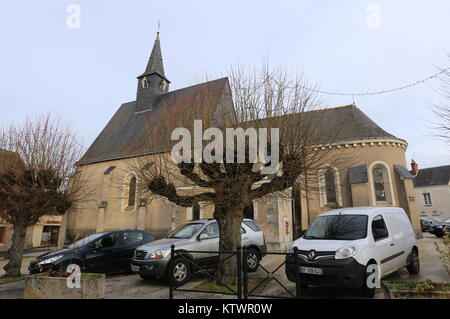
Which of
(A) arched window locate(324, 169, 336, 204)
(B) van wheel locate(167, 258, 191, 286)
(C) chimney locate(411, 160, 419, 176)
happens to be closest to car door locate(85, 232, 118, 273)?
(B) van wheel locate(167, 258, 191, 286)

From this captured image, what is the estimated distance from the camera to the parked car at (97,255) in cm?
734

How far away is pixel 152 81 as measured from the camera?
24.4 metres

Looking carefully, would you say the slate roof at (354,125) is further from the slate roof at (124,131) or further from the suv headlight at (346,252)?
the suv headlight at (346,252)

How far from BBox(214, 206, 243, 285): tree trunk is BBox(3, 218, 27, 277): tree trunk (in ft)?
19.9

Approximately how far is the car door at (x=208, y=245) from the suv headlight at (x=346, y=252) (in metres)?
3.19

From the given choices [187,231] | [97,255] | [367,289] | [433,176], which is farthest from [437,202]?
[97,255]

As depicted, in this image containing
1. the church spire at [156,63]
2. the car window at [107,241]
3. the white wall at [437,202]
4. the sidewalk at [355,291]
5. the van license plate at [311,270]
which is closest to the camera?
the van license plate at [311,270]

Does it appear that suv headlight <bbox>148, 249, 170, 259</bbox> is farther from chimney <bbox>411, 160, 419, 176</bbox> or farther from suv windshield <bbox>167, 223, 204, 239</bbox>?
chimney <bbox>411, 160, 419, 176</bbox>

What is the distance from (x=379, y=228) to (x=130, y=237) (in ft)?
23.7

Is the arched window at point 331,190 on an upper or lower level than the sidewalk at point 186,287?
upper

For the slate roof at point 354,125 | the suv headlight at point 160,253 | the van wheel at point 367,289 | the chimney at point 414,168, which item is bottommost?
the van wheel at point 367,289

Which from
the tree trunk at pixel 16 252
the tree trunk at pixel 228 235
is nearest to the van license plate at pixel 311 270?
the tree trunk at pixel 228 235

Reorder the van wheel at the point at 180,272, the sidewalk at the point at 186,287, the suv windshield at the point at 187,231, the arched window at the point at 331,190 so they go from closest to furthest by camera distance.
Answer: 1. the sidewalk at the point at 186,287
2. the van wheel at the point at 180,272
3. the suv windshield at the point at 187,231
4. the arched window at the point at 331,190
